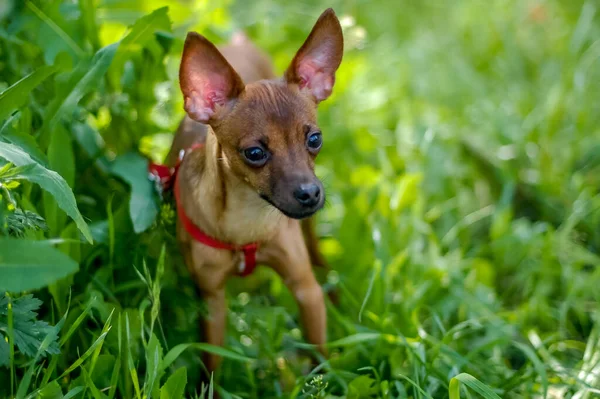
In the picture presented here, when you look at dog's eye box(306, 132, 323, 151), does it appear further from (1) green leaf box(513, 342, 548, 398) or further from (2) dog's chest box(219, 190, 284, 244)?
(1) green leaf box(513, 342, 548, 398)

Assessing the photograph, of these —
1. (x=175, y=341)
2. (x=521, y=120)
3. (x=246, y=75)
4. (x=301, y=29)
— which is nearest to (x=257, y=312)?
(x=175, y=341)

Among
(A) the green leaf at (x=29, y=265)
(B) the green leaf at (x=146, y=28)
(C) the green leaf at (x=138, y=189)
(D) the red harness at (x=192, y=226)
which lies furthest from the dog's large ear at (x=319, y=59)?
(A) the green leaf at (x=29, y=265)

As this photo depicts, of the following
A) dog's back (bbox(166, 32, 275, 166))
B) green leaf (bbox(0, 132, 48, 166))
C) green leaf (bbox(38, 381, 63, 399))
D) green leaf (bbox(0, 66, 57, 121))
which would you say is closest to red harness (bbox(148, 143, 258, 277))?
dog's back (bbox(166, 32, 275, 166))

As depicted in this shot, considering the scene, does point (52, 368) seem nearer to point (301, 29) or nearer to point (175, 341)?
point (175, 341)

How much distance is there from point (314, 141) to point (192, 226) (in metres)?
0.55

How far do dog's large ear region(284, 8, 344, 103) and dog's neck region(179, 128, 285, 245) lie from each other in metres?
0.37

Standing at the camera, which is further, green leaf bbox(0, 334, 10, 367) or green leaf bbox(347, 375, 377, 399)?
green leaf bbox(347, 375, 377, 399)

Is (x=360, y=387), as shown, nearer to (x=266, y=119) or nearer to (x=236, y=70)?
(x=266, y=119)

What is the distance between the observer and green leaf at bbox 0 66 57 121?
2424 mm

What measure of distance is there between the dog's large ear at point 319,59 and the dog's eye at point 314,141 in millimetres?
235

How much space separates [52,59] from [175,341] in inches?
48.9

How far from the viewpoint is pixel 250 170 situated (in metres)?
2.45

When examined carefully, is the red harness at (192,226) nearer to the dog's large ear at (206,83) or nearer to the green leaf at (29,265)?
the dog's large ear at (206,83)

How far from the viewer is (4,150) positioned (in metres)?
2.09
